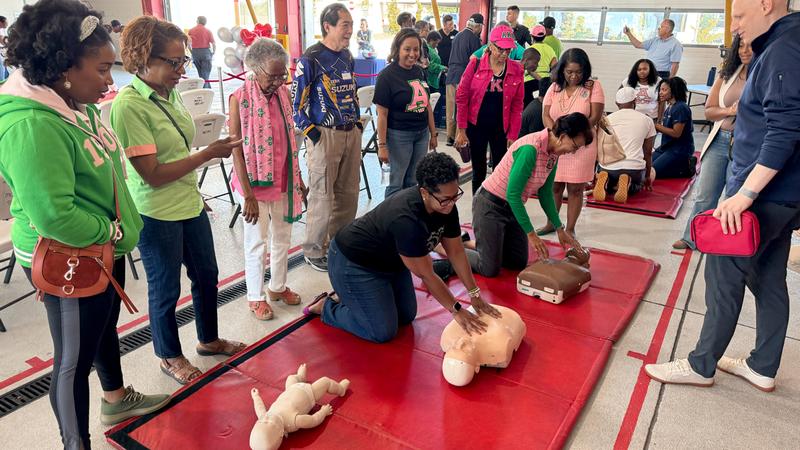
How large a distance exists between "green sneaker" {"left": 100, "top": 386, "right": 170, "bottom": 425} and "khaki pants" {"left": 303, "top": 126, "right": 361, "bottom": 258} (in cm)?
164

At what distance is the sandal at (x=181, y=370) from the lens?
100 inches

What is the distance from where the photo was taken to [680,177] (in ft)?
20.7

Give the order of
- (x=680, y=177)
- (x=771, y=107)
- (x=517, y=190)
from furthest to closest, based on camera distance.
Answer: (x=680, y=177), (x=517, y=190), (x=771, y=107)

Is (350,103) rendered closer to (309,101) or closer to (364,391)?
(309,101)

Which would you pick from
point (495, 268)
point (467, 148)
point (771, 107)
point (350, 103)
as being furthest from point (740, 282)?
point (467, 148)

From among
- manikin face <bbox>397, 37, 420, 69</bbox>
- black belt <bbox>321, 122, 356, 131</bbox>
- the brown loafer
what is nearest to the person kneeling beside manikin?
the brown loafer

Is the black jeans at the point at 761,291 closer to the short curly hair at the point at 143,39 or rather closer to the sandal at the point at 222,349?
the sandal at the point at 222,349

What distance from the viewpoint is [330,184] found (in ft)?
11.9

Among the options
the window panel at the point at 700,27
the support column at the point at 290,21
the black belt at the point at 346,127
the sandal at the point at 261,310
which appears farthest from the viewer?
the support column at the point at 290,21

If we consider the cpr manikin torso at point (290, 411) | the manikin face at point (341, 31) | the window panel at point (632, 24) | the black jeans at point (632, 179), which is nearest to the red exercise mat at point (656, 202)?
the black jeans at point (632, 179)

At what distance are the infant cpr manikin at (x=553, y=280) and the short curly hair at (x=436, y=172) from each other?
131 cm

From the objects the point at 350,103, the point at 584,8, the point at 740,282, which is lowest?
the point at 740,282

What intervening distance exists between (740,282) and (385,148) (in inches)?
97.6

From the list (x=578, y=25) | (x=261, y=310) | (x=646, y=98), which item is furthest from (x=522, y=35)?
(x=261, y=310)
